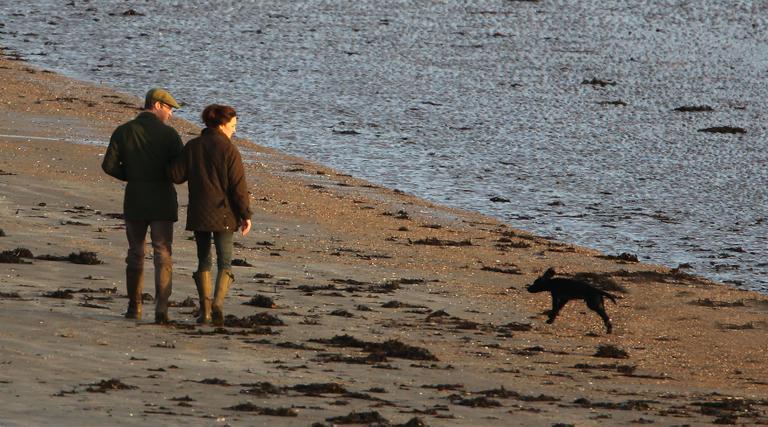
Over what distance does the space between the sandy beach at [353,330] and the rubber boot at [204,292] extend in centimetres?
13

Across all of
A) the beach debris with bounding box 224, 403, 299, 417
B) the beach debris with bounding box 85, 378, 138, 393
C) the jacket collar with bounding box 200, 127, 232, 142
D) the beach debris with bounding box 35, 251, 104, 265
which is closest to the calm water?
the beach debris with bounding box 35, 251, 104, 265

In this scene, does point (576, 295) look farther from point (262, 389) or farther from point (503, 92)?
point (503, 92)

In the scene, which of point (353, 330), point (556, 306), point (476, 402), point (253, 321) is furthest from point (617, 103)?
point (476, 402)

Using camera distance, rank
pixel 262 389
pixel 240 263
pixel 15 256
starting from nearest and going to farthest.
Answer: pixel 262 389 < pixel 15 256 < pixel 240 263

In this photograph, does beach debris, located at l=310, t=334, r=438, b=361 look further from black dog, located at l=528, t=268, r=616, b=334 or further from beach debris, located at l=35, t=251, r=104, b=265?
beach debris, located at l=35, t=251, r=104, b=265

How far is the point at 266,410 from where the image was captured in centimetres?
841

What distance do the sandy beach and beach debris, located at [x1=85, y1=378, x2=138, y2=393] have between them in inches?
0.7

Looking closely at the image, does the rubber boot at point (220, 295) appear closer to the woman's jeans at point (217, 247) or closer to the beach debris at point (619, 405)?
the woman's jeans at point (217, 247)

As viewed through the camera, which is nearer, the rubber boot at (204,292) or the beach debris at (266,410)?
the beach debris at (266,410)

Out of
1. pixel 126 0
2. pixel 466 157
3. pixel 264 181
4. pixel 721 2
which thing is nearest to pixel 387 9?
pixel 126 0

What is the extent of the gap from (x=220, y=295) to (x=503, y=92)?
2334cm

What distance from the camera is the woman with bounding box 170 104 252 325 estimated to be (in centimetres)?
1057

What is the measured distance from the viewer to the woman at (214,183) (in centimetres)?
1057

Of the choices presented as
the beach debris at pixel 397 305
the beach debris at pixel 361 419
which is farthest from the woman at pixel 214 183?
the beach debris at pixel 361 419
